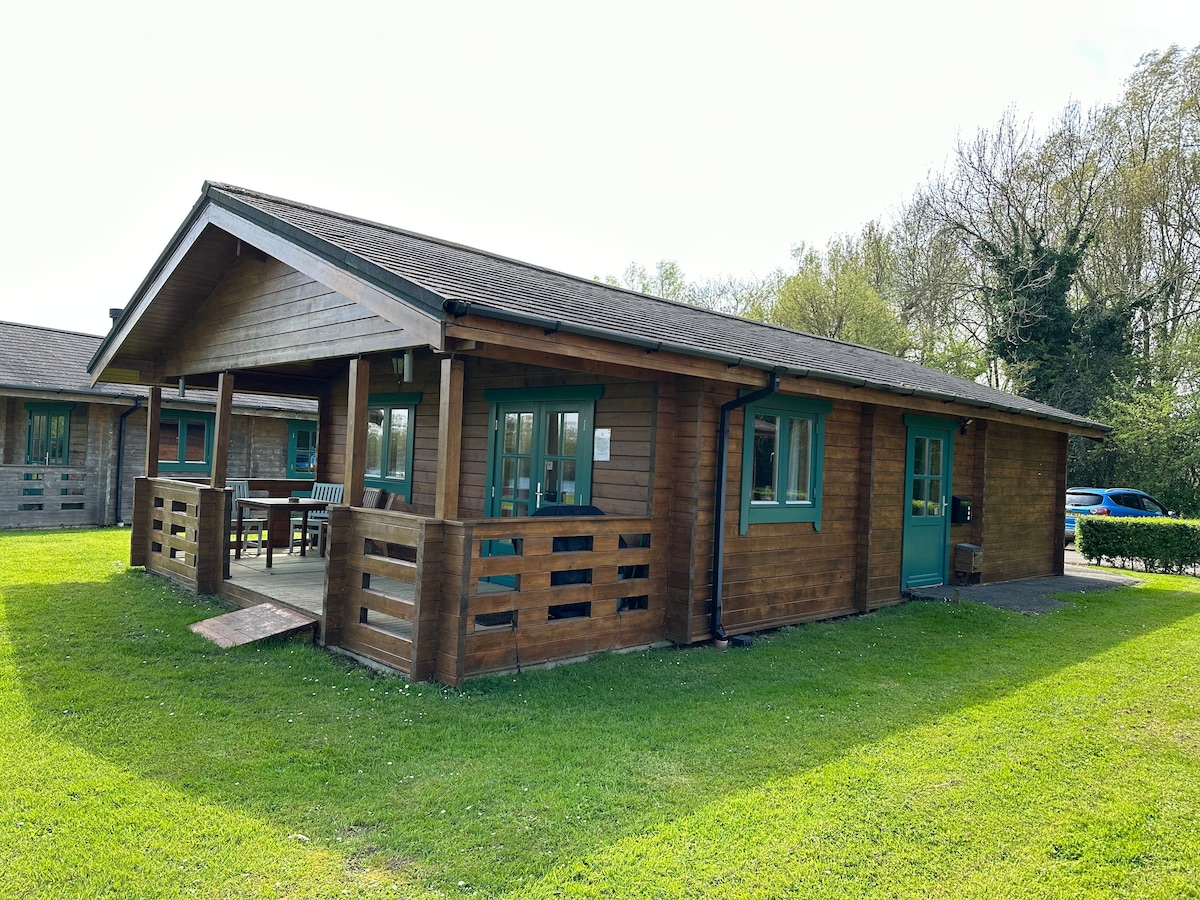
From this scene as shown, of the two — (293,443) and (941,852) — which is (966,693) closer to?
(941,852)

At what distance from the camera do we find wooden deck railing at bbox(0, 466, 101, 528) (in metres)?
13.7

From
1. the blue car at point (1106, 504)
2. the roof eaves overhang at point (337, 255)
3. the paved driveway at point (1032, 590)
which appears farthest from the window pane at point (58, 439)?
the blue car at point (1106, 504)

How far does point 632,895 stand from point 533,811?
78 cm

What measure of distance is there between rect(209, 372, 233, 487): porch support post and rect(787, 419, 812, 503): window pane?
5.70m

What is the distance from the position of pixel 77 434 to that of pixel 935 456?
48.1ft

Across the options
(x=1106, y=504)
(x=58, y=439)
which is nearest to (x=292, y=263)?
(x=58, y=439)

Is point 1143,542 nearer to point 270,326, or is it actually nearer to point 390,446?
point 390,446

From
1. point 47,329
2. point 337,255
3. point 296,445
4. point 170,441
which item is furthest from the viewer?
point 296,445

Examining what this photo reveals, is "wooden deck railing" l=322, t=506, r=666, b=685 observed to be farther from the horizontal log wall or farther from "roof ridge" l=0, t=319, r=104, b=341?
"roof ridge" l=0, t=319, r=104, b=341

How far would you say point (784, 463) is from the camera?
25.5 feet

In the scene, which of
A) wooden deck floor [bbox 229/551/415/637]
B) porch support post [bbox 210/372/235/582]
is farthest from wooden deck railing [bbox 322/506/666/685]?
porch support post [bbox 210/372/235/582]

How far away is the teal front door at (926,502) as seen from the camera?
30.9 ft

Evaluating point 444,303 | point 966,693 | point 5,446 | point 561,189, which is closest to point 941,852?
point 966,693

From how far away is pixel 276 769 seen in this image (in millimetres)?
3928
